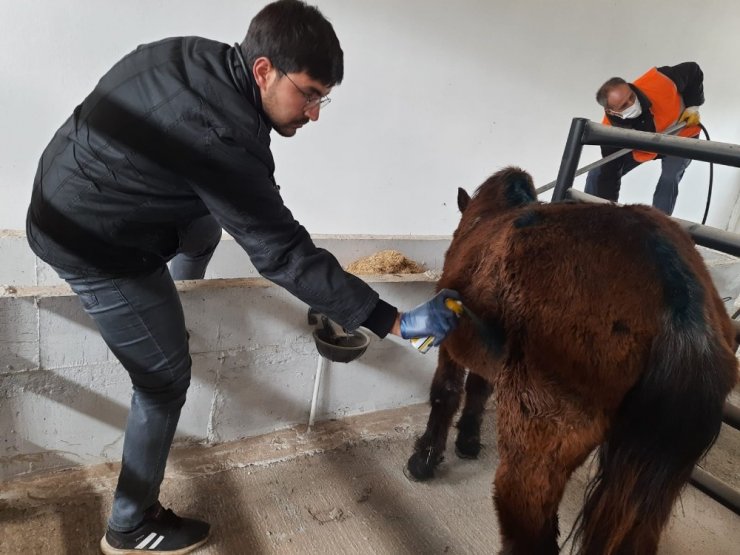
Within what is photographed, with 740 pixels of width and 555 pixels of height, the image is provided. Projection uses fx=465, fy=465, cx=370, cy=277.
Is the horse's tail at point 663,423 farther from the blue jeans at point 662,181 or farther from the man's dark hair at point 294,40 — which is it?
the blue jeans at point 662,181

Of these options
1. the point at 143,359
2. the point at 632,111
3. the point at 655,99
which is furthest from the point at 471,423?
the point at 655,99

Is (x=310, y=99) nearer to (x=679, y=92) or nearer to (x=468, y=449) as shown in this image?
(x=468, y=449)

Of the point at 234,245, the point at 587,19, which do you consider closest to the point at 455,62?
the point at 587,19

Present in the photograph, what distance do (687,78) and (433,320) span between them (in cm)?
320

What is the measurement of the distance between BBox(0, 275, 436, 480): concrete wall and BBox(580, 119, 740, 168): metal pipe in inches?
33.7

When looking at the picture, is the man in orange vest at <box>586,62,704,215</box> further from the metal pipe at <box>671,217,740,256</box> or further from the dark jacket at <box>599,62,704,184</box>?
the metal pipe at <box>671,217,740,256</box>

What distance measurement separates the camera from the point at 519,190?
162 cm

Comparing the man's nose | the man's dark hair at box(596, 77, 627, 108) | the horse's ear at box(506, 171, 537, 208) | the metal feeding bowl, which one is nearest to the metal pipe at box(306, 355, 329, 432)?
the metal feeding bowl

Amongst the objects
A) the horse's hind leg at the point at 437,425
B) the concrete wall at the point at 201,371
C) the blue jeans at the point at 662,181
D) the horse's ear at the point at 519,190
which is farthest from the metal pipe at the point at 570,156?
the blue jeans at the point at 662,181

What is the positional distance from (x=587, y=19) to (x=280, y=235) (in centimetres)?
425

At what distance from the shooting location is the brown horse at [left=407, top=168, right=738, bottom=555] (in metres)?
0.94

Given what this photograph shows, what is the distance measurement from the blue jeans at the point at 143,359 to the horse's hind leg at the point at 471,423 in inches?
46.5

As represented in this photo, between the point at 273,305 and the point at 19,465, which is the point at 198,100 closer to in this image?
the point at 273,305

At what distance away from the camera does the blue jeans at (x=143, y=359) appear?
112 centimetres
